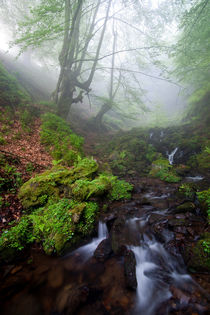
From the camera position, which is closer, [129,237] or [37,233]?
[37,233]

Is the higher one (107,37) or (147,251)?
(107,37)

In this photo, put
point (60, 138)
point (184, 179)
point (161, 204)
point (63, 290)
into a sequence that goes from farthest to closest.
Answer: point (60, 138) < point (184, 179) < point (161, 204) < point (63, 290)

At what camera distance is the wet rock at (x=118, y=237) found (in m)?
3.64

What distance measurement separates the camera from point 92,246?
3.81 metres

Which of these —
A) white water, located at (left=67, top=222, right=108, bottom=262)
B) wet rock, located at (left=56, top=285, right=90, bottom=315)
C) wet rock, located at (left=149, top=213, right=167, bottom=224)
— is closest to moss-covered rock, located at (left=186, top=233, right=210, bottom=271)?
wet rock, located at (left=149, top=213, right=167, bottom=224)

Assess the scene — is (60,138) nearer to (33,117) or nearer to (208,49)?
(33,117)

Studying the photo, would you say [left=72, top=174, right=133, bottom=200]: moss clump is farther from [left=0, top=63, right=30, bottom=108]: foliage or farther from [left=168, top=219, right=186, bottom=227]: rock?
[left=0, top=63, right=30, bottom=108]: foliage

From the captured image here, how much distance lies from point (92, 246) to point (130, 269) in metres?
1.16

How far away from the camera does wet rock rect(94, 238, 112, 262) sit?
3469 mm

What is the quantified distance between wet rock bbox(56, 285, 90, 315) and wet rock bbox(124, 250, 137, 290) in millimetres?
848

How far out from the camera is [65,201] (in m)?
4.20

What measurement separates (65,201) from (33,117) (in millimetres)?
6903

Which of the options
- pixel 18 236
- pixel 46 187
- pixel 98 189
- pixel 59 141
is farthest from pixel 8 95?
pixel 18 236

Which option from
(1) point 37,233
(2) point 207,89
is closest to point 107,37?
(2) point 207,89
